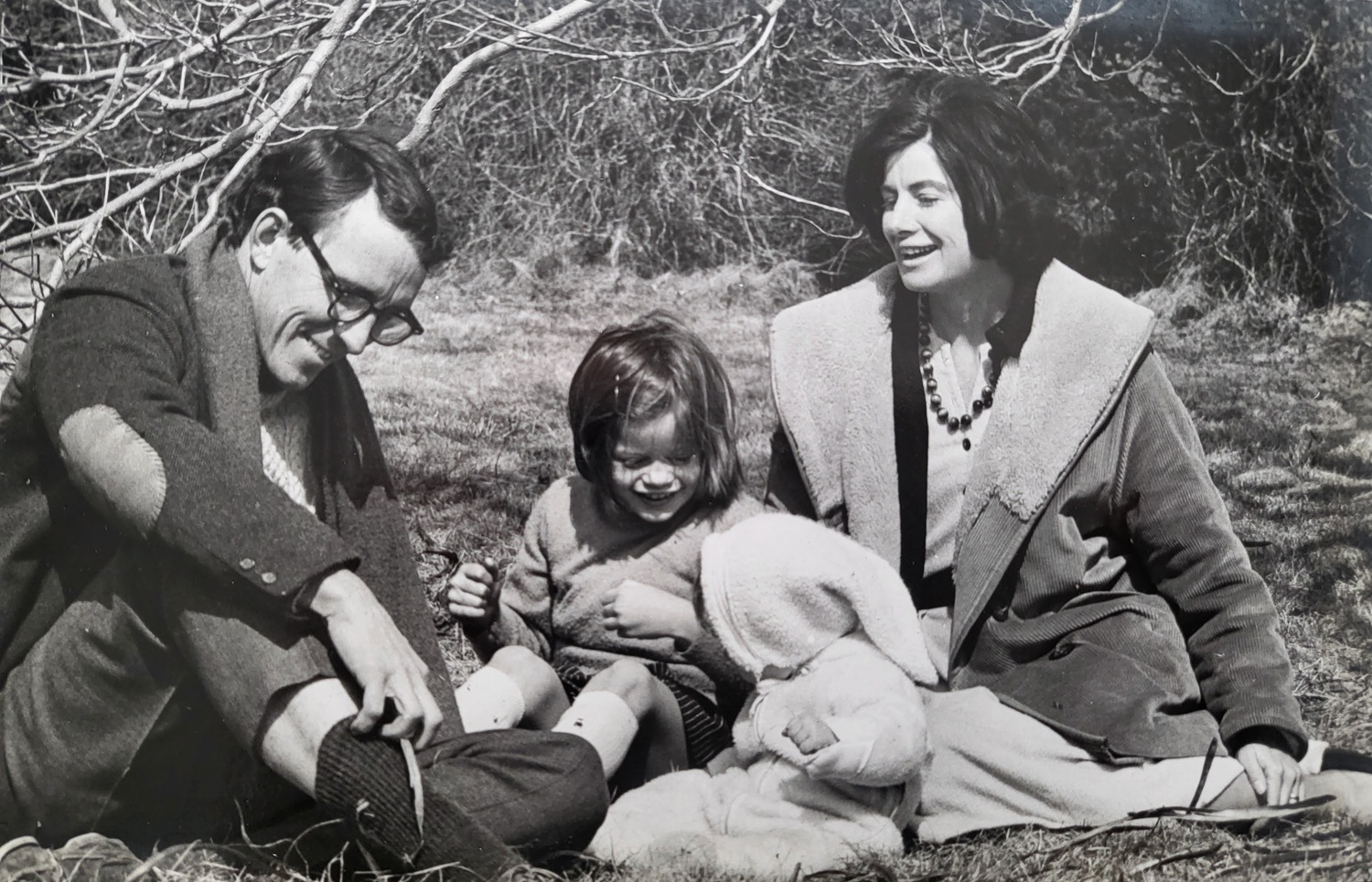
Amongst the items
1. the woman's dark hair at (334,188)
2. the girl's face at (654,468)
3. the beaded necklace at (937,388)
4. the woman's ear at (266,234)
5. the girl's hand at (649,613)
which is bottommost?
the girl's hand at (649,613)

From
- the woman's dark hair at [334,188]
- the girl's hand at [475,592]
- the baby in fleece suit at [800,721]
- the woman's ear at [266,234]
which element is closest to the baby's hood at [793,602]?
the baby in fleece suit at [800,721]

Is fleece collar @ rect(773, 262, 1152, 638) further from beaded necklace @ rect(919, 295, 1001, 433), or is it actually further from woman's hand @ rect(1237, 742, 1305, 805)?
woman's hand @ rect(1237, 742, 1305, 805)

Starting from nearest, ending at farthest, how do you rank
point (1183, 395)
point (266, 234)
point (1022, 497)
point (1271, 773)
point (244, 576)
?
point (244, 576) < point (266, 234) < point (1271, 773) < point (1022, 497) < point (1183, 395)

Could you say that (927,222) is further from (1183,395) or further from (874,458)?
(1183,395)

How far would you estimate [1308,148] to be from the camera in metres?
3.81

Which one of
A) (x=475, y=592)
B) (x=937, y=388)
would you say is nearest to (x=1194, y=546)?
(x=937, y=388)

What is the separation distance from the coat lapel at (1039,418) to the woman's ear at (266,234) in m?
1.50

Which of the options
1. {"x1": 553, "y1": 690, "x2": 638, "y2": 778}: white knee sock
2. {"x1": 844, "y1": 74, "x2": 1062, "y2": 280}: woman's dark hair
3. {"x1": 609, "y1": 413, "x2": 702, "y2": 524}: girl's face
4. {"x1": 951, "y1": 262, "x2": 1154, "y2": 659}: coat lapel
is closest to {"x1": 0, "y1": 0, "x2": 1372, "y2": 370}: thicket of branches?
{"x1": 844, "y1": 74, "x2": 1062, "y2": 280}: woman's dark hair

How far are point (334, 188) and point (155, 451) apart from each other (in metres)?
0.64

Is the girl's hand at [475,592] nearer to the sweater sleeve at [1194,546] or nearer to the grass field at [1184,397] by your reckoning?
the grass field at [1184,397]

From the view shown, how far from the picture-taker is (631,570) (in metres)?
3.30

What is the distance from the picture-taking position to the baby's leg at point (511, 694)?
10.3 ft

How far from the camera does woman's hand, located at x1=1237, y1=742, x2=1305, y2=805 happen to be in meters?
3.14

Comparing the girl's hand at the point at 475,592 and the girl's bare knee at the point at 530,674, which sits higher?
the girl's hand at the point at 475,592
